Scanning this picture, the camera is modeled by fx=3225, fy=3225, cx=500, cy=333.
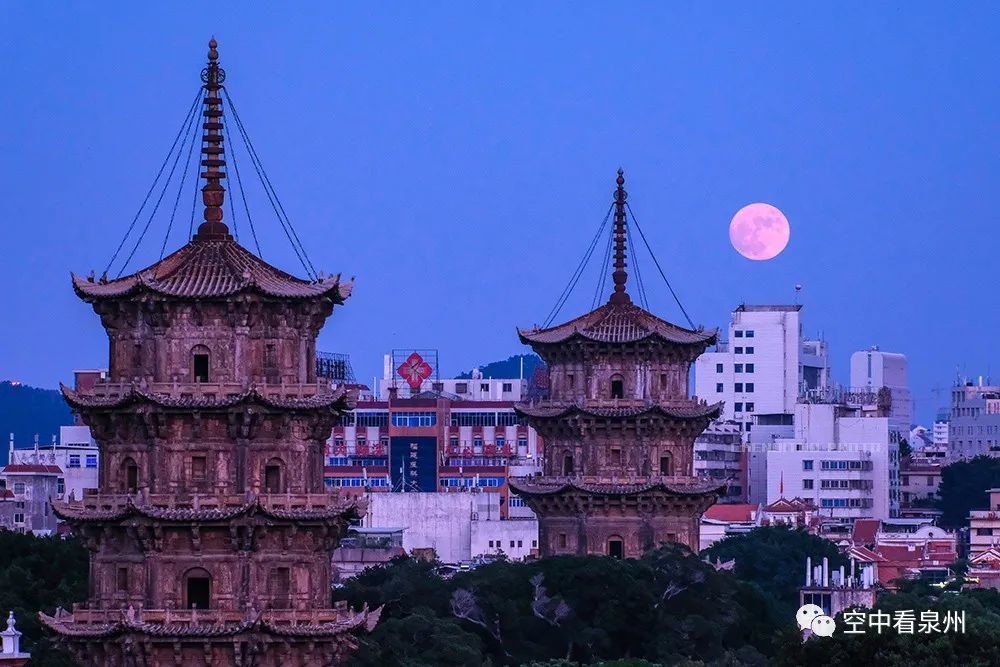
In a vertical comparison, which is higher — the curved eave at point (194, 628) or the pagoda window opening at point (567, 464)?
the pagoda window opening at point (567, 464)

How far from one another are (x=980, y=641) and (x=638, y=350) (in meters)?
37.9

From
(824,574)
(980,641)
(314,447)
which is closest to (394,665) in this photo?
(314,447)

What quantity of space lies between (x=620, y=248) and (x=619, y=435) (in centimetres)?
874

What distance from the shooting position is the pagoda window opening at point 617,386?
12825 centimetres

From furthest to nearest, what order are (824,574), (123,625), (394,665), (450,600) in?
(824,574) → (450,600) → (394,665) → (123,625)

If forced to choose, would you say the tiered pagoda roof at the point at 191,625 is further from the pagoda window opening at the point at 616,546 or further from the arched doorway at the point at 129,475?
the pagoda window opening at the point at 616,546

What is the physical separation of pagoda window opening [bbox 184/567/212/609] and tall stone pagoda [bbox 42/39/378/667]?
0.13 ft

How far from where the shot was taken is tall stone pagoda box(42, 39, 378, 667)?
91.6m

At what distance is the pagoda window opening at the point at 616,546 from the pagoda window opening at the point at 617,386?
18.5 ft

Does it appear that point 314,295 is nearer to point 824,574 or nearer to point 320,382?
point 320,382

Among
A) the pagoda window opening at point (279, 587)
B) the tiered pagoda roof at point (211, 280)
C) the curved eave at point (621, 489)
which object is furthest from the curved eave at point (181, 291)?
the curved eave at point (621, 489)

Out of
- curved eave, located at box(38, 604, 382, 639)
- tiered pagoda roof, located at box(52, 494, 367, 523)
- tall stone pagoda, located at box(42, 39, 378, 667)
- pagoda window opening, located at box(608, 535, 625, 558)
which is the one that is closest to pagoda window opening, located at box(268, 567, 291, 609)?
tall stone pagoda, located at box(42, 39, 378, 667)

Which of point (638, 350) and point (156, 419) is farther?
point (638, 350)

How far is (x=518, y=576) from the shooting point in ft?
401
